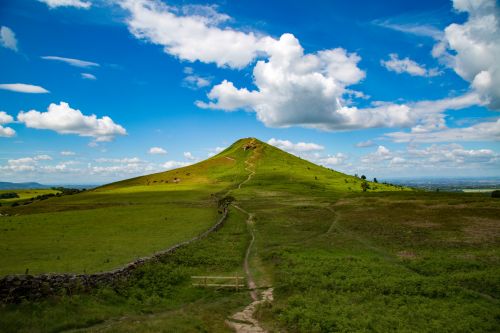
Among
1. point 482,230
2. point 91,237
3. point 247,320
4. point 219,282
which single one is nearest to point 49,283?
point 247,320

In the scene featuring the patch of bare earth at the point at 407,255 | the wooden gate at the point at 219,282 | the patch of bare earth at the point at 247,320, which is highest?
the patch of bare earth at the point at 407,255

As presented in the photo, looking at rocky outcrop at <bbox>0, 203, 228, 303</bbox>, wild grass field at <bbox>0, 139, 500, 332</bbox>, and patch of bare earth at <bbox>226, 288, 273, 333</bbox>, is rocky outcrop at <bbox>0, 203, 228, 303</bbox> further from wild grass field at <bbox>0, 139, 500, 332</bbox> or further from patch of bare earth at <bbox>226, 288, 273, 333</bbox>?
patch of bare earth at <bbox>226, 288, 273, 333</bbox>

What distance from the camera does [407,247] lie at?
163 ft

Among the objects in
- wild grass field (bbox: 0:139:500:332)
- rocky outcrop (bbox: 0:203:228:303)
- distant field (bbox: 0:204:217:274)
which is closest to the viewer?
rocky outcrop (bbox: 0:203:228:303)

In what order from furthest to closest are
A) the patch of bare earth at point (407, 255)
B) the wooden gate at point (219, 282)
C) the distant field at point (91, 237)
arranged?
1. the patch of bare earth at point (407, 255)
2. the distant field at point (91, 237)
3. the wooden gate at point (219, 282)

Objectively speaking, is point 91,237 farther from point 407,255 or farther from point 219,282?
point 407,255

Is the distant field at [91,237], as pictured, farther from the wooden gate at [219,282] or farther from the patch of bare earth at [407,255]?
the patch of bare earth at [407,255]

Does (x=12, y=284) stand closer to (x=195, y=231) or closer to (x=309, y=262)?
(x=309, y=262)

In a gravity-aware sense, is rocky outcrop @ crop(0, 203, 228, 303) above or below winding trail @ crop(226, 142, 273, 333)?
above

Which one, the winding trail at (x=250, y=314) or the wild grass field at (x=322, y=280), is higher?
the wild grass field at (x=322, y=280)

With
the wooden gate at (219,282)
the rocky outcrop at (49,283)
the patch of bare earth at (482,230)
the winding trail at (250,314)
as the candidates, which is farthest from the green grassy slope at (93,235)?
the patch of bare earth at (482,230)

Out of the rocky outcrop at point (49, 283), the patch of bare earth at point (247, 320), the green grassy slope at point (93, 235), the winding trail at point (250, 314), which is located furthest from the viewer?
the green grassy slope at point (93, 235)

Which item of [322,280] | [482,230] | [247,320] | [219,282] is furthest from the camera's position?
[482,230]

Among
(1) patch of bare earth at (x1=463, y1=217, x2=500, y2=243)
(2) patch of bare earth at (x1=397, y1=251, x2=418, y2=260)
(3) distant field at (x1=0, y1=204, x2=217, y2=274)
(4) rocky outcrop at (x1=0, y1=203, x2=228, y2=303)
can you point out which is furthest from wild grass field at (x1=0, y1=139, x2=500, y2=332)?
(3) distant field at (x1=0, y1=204, x2=217, y2=274)
